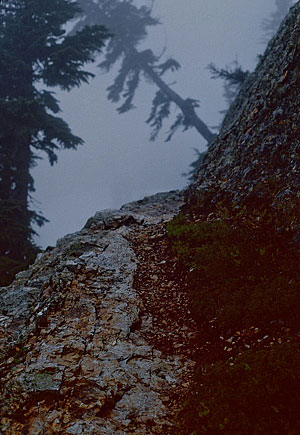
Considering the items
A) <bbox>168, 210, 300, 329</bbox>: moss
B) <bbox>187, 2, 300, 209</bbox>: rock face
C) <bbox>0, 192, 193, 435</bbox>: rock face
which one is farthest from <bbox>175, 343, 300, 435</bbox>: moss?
<bbox>187, 2, 300, 209</bbox>: rock face

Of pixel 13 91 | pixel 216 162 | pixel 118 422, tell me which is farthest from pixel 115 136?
pixel 118 422

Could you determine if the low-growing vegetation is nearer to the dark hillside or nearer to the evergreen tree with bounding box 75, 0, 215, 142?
the dark hillside

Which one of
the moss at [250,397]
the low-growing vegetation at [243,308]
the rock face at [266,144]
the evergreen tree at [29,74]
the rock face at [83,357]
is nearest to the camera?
the moss at [250,397]

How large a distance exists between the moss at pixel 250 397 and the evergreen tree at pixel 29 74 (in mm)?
11115

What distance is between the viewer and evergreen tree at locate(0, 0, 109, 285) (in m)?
14.5

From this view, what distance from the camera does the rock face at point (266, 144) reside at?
24.3 ft

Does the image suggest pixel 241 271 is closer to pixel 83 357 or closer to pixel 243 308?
pixel 243 308

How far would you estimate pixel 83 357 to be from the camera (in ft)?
15.6

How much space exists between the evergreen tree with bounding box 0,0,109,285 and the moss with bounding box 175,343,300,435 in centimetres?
1111

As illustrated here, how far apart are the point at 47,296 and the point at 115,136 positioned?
345 ft

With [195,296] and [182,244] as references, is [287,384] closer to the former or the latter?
[195,296]

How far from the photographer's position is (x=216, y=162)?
1000 cm

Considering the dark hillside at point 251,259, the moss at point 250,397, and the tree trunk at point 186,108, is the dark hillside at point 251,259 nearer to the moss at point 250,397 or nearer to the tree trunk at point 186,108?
the moss at point 250,397

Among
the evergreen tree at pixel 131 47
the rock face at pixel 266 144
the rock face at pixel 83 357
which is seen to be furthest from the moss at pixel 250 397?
the evergreen tree at pixel 131 47
